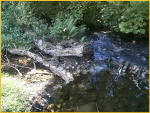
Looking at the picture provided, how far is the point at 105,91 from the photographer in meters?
5.82

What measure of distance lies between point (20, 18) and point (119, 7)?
181 inches

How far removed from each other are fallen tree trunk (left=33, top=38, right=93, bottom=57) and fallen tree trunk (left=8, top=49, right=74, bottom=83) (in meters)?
0.47

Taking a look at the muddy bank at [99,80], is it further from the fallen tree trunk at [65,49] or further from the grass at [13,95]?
the grass at [13,95]

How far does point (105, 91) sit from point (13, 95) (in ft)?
8.67

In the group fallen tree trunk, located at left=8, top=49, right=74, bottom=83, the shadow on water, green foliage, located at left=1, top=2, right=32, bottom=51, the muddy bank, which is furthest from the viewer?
green foliage, located at left=1, top=2, right=32, bottom=51

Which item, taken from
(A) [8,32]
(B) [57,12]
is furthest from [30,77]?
(B) [57,12]

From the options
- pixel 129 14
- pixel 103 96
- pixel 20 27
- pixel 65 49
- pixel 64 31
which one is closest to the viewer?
pixel 103 96

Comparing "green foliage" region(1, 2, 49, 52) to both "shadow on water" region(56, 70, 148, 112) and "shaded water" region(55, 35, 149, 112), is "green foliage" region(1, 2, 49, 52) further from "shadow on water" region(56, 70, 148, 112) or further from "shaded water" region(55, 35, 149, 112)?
"shadow on water" region(56, 70, 148, 112)

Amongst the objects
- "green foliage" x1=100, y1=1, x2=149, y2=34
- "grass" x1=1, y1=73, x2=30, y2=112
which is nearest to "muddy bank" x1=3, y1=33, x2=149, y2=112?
"grass" x1=1, y1=73, x2=30, y2=112

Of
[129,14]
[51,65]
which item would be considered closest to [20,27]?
[51,65]

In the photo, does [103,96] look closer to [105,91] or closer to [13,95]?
[105,91]

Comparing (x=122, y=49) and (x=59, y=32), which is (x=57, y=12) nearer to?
(x=59, y=32)

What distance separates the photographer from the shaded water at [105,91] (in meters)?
5.30

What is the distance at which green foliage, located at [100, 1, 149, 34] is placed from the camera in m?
7.12
